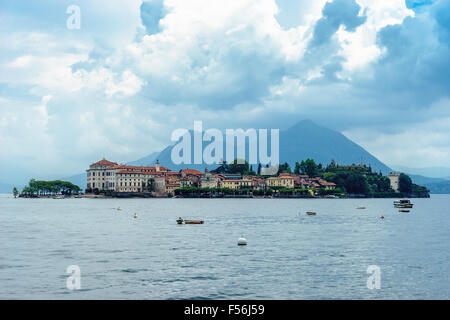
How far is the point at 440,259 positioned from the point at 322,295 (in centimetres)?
1690

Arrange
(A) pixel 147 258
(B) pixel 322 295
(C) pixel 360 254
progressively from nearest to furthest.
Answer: (B) pixel 322 295
(A) pixel 147 258
(C) pixel 360 254

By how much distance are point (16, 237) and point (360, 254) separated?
3547cm

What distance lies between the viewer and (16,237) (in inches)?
2009
